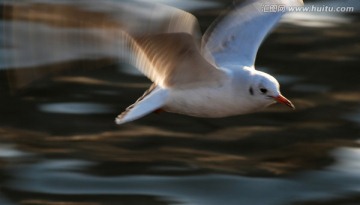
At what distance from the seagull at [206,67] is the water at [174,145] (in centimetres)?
111

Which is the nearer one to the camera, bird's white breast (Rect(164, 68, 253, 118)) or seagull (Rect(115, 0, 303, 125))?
seagull (Rect(115, 0, 303, 125))

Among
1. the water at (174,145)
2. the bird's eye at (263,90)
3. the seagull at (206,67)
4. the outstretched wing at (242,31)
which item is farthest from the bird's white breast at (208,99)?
the water at (174,145)

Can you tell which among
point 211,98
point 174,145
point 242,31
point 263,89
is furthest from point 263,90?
point 174,145

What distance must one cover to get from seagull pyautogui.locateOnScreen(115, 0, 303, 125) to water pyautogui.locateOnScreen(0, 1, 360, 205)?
111cm

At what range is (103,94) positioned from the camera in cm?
921

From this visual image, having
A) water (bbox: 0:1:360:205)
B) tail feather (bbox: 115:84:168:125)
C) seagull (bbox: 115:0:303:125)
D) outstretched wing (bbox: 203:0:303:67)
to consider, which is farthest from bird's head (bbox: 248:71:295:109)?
water (bbox: 0:1:360:205)

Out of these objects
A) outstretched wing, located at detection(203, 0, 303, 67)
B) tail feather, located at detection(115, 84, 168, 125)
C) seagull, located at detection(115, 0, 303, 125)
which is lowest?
tail feather, located at detection(115, 84, 168, 125)

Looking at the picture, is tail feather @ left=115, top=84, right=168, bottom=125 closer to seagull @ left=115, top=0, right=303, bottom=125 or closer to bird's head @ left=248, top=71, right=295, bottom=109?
seagull @ left=115, top=0, right=303, bottom=125

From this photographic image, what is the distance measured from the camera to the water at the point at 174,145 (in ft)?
25.7

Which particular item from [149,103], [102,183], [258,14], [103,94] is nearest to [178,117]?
[103,94]

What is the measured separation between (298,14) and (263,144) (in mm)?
2823

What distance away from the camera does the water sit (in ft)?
25.7

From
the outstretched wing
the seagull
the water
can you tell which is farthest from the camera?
the water

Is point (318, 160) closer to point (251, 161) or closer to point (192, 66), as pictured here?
point (251, 161)
